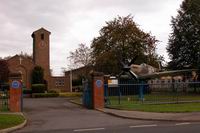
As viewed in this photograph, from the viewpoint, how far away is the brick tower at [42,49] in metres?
81.2

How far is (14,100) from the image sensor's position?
1153 inches

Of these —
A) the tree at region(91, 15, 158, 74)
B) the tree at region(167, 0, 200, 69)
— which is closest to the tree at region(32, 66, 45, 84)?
the tree at region(91, 15, 158, 74)

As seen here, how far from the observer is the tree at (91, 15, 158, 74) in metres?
58.4

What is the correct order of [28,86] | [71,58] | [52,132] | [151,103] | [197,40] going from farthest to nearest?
[71,58] < [28,86] < [197,40] < [151,103] < [52,132]

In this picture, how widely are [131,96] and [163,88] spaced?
2364 millimetres

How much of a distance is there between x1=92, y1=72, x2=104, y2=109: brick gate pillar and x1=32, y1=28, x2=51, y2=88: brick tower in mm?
50437

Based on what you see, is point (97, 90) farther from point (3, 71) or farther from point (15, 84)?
point (3, 71)

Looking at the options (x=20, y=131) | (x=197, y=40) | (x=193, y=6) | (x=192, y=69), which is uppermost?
(x=193, y=6)

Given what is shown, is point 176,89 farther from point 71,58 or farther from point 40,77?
point 71,58

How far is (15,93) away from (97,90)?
17.1ft

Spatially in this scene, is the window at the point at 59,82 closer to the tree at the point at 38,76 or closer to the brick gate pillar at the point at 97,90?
the tree at the point at 38,76

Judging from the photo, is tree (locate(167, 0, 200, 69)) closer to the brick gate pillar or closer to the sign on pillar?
the brick gate pillar

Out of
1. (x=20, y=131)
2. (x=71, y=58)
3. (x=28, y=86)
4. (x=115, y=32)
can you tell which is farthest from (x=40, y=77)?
(x=20, y=131)

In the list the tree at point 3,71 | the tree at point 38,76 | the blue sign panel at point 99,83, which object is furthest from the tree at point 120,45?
→ the blue sign panel at point 99,83
